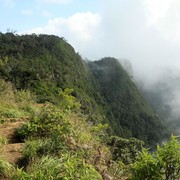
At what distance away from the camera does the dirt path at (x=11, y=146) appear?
552 centimetres

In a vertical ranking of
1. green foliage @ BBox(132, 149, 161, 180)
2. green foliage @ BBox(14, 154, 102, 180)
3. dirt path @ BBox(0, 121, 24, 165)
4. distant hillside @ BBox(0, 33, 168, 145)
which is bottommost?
green foliage @ BBox(14, 154, 102, 180)

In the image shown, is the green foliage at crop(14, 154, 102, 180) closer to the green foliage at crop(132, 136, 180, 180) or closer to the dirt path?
the green foliage at crop(132, 136, 180, 180)

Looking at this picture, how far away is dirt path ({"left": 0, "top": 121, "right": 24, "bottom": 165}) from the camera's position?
5.52 metres

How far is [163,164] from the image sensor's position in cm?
446

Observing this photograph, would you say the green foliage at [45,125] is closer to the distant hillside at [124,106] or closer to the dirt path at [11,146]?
the dirt path at [11,146]

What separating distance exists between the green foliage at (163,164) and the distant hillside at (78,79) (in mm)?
34582

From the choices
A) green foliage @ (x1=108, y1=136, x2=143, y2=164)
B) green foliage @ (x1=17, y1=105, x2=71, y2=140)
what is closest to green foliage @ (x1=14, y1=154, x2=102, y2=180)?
green foliage @ (x1=108, y1=136, x2=143, y2=164)

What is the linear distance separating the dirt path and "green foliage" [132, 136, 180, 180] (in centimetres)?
212

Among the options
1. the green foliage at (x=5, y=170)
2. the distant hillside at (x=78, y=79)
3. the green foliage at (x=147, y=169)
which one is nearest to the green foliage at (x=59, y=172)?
the green foliage at (x=5, y=170)

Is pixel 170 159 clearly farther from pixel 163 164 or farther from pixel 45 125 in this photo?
pixel 45 125

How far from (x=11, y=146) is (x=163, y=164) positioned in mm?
3073

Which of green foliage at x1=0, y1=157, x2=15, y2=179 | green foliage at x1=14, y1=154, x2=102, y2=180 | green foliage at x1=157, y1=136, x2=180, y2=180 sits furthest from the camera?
green foliage at x1=0, y1=157, x2=15, y2=179

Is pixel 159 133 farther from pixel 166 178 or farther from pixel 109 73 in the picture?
pixel 166 178

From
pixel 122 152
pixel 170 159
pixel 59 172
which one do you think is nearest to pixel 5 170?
pixel 59 172
